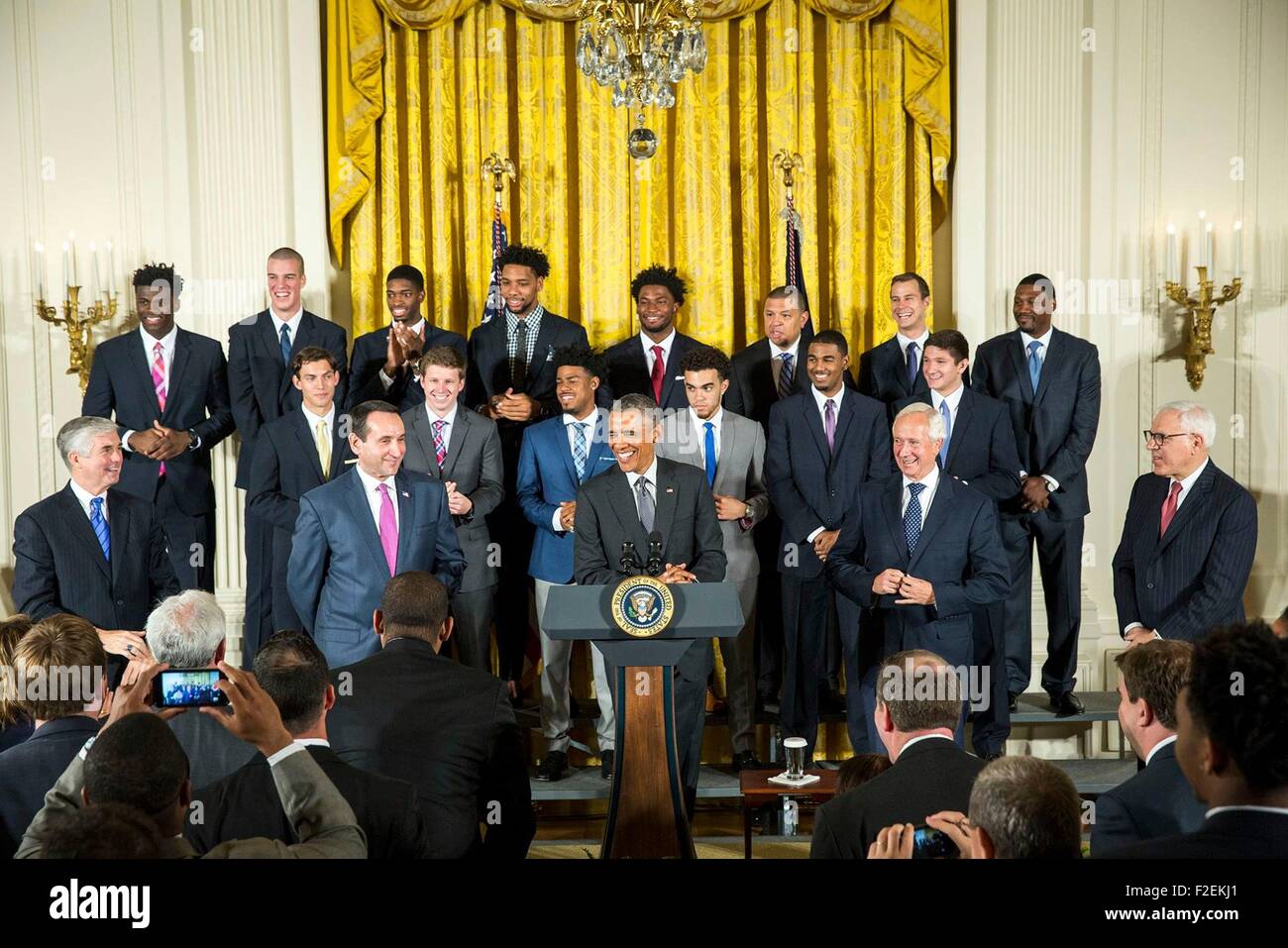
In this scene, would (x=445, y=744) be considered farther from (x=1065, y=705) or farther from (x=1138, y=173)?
(x=1138, y=173)

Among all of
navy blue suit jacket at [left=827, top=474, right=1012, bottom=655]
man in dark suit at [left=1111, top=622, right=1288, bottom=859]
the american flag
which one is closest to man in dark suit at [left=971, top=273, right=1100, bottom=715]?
navy blue suit jacket at [left=827, top=474, right=1012, bottom=655]

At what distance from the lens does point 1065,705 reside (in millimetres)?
5762

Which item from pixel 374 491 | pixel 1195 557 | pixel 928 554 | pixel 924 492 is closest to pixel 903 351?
pixel 924 492

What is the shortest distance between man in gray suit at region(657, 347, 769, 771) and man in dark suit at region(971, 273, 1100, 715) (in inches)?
43.2

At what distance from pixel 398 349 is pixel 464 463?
0.72 meters

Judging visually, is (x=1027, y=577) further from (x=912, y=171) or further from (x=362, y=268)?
(x=362, y=268)

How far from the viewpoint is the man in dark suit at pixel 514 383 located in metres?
5.84

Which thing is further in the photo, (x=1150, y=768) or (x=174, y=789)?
(x=1150, y=768)

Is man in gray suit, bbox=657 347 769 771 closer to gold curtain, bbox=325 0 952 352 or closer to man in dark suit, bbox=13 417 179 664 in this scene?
gold curtain, bbox=325 0 952 352

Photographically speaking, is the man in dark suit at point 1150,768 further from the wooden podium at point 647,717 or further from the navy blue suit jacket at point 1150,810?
the wooden podium at point 647,717

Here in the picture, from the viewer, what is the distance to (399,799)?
280 centimetres

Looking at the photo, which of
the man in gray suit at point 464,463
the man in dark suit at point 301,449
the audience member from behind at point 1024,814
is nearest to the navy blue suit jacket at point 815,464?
the man in gray suit at point 464,463

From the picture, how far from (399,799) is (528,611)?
3348 mm
